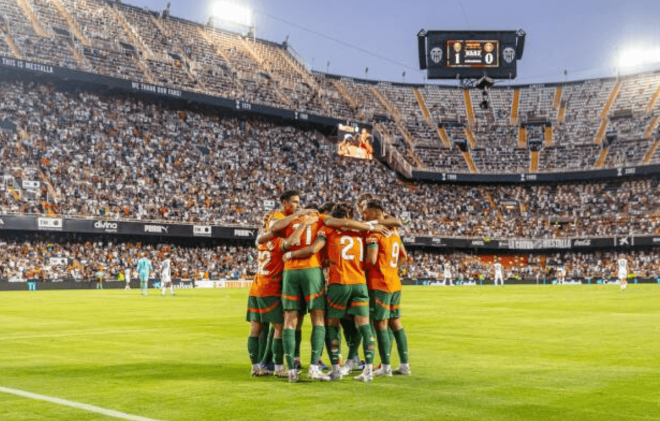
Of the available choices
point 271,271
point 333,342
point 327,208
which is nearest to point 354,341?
point 333,342

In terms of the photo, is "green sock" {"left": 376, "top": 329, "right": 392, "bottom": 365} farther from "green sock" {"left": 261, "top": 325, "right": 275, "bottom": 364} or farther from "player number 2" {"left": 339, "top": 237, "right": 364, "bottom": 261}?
"green sock" {"left": 261, "top": 325, "right": 275, "bottom": 364}

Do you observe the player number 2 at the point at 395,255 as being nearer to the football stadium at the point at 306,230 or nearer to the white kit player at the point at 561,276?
the football stadium at the point at 306,230

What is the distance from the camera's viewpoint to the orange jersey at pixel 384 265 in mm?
10602

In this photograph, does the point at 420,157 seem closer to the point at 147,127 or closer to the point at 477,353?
the point at 147,127

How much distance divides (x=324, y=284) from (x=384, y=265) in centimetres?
94

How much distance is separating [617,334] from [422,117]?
74484 millimetres

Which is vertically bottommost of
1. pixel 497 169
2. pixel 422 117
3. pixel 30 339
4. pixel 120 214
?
pixel 30 339

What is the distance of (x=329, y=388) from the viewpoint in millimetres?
9680

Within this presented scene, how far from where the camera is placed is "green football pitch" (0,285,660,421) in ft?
26.6

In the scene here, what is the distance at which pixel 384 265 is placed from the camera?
35.1 ft

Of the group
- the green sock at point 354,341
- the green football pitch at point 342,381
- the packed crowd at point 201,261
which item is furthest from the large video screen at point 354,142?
the green sock at point 354,341

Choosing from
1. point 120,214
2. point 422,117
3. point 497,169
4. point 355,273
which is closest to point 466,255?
point 497,169

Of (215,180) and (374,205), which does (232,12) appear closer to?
(215,180)

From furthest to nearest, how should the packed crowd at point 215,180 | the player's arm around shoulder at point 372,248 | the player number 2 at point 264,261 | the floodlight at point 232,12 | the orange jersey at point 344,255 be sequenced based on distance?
1. the floodlight at point 232,12
2. the packed crowd at point 215,180
3. the player number 2 at point 264,261
4. the player's arm around shoulder at point 372,248
5. the orange jersey at point 344,255
